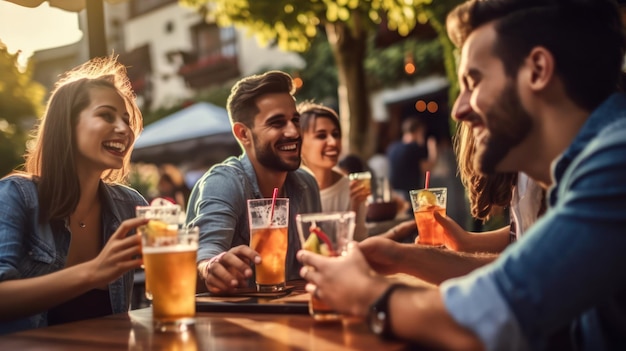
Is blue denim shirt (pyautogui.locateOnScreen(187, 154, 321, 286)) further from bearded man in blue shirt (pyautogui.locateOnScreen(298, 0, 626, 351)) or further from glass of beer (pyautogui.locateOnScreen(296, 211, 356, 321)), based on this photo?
bearded man in blue shirt (pyautogui.locateOnScreen(298, 0, 626, 351))

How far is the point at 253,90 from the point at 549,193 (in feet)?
6.90

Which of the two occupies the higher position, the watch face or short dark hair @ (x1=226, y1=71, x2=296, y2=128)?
short dark hair @ (x1=226, y1=71, x2=296, y2=128)

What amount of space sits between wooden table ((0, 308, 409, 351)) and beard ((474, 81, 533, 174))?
51 cm

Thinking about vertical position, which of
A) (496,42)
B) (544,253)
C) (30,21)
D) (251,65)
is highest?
(251,65)

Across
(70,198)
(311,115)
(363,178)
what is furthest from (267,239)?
(311,115)

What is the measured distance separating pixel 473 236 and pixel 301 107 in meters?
2.60

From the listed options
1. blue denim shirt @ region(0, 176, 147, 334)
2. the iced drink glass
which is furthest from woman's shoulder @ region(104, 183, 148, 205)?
the iced drink glass

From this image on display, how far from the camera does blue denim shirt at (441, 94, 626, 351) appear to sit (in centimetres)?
131

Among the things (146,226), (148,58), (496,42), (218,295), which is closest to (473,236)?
(218,295)

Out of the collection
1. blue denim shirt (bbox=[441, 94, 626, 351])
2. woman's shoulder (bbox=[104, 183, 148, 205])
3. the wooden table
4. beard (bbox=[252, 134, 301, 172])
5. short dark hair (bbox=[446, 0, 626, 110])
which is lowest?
the wooden table

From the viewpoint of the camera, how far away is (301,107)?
5.33m

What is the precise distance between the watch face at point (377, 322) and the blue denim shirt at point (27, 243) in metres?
1.30

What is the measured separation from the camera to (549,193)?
1.62m

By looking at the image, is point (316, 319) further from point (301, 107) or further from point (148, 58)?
point (148, 58)
